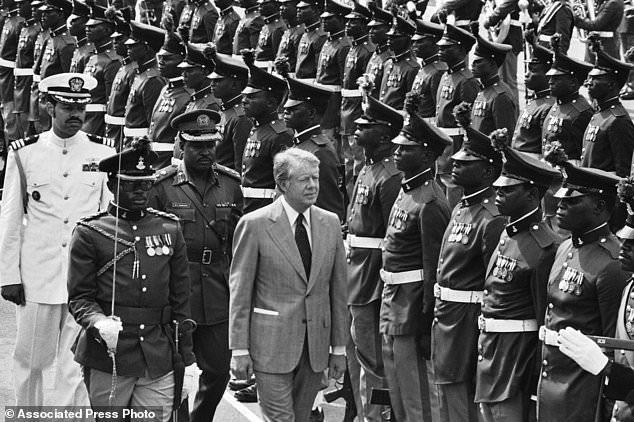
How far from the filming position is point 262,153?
37.9ft

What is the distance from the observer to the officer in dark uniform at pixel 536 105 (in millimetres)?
11406

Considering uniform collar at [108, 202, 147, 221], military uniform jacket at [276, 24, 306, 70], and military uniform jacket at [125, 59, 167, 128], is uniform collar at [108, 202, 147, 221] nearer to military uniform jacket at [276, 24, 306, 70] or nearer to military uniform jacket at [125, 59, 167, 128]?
military uniform jacket at [125, 59, 167, 128]

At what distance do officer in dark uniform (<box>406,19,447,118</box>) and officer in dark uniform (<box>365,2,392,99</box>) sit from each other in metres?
0.66

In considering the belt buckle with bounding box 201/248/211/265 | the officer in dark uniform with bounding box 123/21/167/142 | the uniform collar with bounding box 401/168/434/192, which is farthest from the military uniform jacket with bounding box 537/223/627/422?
the officer in dark uniform with bounding box 123/21/167/142

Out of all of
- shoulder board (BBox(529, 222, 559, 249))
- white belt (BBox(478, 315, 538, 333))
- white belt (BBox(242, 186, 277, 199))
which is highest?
shoulder board (BBox(529, 222, 559, 249))

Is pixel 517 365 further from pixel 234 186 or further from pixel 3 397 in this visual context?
pixel 3 397

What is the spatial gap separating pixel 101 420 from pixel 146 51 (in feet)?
22.4

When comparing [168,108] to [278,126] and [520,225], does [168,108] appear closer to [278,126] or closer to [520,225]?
[278,126]

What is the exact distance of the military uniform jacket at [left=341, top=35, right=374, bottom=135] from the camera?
13984 mm

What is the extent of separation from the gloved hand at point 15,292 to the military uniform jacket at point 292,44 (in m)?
6.32

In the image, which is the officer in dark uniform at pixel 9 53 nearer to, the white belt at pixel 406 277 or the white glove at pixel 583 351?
the white belt at pixel 406 277

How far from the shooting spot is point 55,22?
56.7 feet

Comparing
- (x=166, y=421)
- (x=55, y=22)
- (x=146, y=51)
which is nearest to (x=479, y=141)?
(x=166, y=421)

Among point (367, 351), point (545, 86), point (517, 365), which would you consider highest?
point (545, 86)
